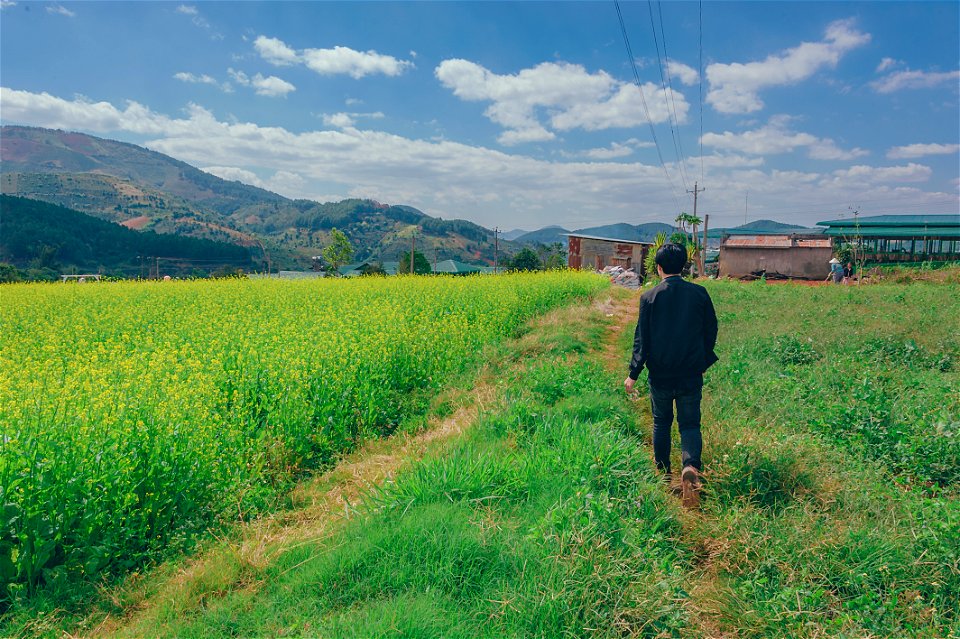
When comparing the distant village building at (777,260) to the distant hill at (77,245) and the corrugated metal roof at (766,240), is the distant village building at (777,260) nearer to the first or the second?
the corrugated metal roof at (766,240)

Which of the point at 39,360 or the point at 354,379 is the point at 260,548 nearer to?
the point at 354,379

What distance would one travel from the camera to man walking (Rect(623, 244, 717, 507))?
4.77 m

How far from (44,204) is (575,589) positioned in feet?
301

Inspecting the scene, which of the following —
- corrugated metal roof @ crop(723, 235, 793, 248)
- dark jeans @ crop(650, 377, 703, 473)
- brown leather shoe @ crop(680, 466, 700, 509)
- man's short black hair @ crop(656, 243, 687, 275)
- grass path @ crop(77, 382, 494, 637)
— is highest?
corrugated metal roof @ crop(723, 235, 793, 248)

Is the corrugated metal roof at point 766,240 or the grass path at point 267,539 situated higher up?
the corrugated metal roof at point 766,240

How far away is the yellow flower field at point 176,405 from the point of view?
375 centimetres

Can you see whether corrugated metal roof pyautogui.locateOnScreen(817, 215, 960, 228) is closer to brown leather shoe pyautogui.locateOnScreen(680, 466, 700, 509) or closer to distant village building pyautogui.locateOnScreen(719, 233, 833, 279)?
distant village building pyautogui.locateOnScreen(719, 233, 833, 279)

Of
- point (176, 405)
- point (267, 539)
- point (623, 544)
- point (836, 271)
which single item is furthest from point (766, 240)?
point (267, 539)

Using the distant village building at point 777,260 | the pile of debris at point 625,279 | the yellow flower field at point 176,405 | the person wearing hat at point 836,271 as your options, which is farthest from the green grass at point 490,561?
the distant village building at point 777,260

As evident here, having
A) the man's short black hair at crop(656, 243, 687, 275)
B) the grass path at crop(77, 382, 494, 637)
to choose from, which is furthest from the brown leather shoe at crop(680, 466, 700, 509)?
the grass path at crop(77, 382, 494, 637)

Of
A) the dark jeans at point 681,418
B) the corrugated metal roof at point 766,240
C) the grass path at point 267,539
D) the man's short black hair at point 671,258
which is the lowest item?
the grass path at point 267,539

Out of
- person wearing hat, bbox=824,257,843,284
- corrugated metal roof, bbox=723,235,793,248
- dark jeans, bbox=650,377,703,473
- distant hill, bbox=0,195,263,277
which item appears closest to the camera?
dark jeans, bbox=650,377,703,473

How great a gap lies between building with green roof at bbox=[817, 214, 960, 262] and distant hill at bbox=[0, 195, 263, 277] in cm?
6960

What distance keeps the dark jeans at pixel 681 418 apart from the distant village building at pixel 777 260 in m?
42.9
